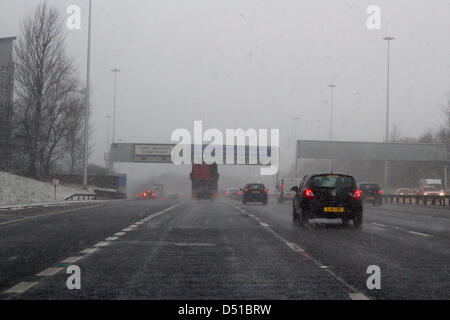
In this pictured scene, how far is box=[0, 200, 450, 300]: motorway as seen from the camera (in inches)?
258

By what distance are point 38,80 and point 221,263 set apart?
145 feet

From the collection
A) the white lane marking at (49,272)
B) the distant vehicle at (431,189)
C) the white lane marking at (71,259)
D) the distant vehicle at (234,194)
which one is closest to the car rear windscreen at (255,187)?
the distant vehicle at (234,194)

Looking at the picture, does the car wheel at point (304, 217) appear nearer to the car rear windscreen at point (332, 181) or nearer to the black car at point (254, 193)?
the car rear windscreen at point (332, 181)

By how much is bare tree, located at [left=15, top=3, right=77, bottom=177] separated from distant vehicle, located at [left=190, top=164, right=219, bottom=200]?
12949 mm

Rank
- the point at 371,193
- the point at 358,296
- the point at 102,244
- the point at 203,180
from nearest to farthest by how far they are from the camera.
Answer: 1. the point at 358,296
2. the point at 102,244
3. the point at 371,193
4. the point at 203,180

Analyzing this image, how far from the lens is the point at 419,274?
26.1ft

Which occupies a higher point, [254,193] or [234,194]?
[254,193]

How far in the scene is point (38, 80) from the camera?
1962 inches

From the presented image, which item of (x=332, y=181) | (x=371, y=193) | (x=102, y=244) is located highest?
(x=332, y=181)

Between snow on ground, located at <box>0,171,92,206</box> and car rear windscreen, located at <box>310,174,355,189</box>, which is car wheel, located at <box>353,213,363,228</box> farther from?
snow on ground, located at <box>0,171,92,206</box>

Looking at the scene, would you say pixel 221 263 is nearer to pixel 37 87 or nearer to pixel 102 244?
pixel 102 244

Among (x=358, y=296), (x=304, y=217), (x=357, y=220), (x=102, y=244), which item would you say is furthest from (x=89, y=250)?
(x=357, y=220)

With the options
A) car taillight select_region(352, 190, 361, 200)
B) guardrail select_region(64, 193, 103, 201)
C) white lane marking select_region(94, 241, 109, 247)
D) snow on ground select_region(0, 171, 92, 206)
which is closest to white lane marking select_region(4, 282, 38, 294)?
white lane marking select_region(94, 241, 109, 247)
